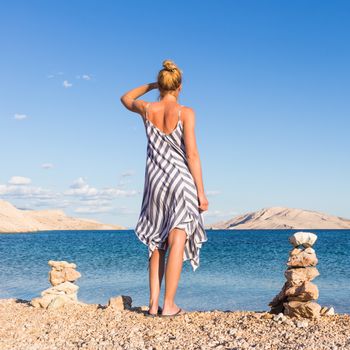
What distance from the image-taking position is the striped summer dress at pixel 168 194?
6.51 m

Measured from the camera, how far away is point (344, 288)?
53.6ft

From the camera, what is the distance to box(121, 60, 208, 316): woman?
21.3ft

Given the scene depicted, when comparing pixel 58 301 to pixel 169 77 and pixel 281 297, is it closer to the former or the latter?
pixel 281 297

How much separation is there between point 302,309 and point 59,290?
4.11 metres

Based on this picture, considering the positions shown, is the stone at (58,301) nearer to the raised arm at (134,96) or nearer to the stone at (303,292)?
the raised arm at (134,96)

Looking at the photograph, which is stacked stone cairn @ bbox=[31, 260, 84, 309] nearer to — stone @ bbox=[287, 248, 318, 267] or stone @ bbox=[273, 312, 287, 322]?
stone @ bbox=[273, 312, 287, 322]

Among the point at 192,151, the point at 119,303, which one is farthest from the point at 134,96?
the point at 119,303

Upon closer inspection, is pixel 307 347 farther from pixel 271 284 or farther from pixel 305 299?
pixel 271 284

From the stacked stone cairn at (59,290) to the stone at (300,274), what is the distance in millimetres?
3473

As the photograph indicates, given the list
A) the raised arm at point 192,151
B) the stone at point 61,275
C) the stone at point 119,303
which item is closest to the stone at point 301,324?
the raised arm at point 192,151

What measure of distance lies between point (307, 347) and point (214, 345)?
957mm

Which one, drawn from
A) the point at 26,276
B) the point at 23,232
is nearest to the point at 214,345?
the point at 26,276

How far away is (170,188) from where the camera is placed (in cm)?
657

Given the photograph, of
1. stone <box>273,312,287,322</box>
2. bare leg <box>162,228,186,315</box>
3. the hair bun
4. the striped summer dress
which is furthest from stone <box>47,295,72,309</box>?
the hair bun
